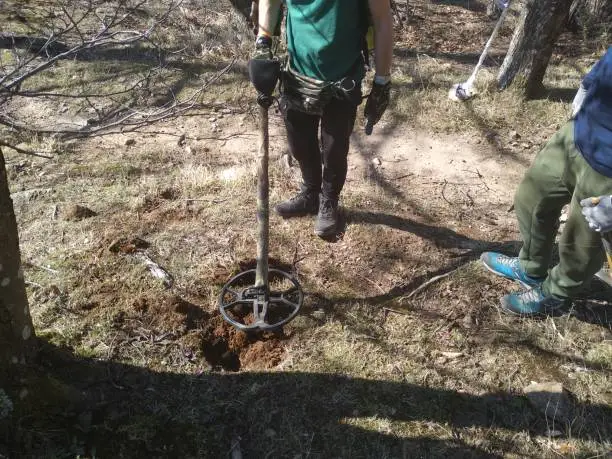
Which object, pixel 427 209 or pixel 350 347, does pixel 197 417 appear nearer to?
pixel 350 347

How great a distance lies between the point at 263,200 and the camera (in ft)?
9.62

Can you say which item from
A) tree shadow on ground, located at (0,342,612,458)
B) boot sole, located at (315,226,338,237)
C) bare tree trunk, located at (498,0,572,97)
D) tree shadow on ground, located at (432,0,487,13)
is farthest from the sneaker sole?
tree shadow on ground, located at (432,0,487,13)

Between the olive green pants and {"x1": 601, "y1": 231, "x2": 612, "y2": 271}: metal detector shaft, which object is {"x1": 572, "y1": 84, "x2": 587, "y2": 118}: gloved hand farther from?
{"x1": 601, "y1": 231, "x2": 612, "y2": 271}: metal detector shaft

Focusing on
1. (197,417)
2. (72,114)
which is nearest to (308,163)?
(197,417)

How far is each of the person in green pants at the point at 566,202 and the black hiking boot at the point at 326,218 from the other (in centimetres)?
112

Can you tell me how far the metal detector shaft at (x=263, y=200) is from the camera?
2748 millimetres

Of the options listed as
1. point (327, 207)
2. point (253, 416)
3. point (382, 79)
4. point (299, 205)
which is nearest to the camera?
point (253, 416)

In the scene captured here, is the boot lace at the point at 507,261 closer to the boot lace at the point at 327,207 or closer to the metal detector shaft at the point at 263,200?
the boot lace at the point at 327,207

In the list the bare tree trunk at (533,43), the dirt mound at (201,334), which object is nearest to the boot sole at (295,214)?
the dirt mound at (201,334)

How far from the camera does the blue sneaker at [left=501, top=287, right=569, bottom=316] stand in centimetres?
313

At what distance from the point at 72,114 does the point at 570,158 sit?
4.99 metres

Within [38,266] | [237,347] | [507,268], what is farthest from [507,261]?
[38,266]

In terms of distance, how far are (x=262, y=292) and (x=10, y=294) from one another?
1323mm

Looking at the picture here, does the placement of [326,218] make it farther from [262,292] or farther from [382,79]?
[382,79]
